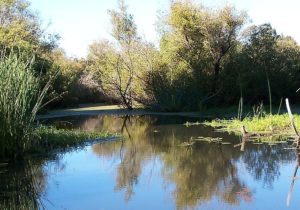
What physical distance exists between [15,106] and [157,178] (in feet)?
9.16

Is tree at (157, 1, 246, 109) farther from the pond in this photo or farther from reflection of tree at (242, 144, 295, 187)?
reflection of tree at (242, 144, 295, 187)

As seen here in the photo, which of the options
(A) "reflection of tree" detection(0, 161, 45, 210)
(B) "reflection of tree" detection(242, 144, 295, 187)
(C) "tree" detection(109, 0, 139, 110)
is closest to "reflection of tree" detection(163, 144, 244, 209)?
(B) "reflection of tree" detection(242, 144, 295, 187)

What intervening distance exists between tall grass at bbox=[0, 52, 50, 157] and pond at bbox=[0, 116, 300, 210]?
1.36 ft

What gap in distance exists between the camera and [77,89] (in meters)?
30.6

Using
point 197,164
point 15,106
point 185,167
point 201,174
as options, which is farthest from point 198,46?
point 201,174

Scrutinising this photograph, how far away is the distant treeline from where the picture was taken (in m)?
20.8

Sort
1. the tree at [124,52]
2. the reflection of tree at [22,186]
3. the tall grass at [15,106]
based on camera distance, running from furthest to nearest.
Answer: the tree at [124,52], the tall grass at [15,106], the reflection of tree at [22,186]

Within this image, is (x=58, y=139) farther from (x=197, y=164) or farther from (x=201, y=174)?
(x=201, y=174)

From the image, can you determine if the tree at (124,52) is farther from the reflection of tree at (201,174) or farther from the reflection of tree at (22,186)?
the reflection of tree at (22,186)

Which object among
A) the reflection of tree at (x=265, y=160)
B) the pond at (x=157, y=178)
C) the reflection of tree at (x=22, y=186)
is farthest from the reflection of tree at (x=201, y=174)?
the reflection of tree at (x=22, y=186)

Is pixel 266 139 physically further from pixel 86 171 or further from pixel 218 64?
pixel 218 64

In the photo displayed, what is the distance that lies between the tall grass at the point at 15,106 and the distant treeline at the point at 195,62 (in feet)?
39.2

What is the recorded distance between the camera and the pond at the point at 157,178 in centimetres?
555

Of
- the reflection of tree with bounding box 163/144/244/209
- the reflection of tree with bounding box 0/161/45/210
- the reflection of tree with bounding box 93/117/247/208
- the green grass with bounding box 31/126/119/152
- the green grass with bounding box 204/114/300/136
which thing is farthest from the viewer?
the green grass with bounding box 204/114/300/136
